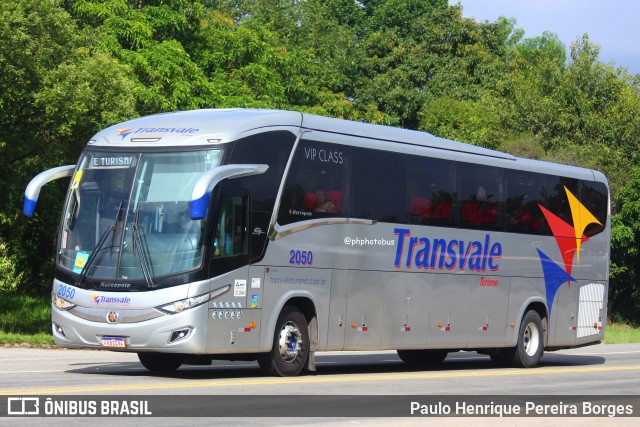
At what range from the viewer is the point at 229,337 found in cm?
1556

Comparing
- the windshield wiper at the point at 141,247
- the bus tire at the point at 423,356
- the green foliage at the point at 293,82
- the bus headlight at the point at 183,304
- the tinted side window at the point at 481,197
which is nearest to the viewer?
the bus headlight at the point at 183,304

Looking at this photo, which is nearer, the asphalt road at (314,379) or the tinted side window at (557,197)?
the asphalt road at (314,379)

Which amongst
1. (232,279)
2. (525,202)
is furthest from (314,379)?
(525,202)

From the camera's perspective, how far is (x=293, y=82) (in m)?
54.1

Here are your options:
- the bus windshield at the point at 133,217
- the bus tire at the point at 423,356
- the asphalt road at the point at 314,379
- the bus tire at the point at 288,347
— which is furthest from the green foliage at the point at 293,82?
the bus tire at the point at 288,347

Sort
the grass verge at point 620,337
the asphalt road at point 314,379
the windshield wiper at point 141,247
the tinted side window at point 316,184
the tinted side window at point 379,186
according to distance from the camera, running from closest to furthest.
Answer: the asphalt road at point 314,379 → the windshield wiper at point 141,247 → the tinted side window at point 316,184 → the tinted side window at point 379,186 → the grass verge at point 620,337

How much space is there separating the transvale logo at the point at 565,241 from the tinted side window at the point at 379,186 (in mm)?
4740

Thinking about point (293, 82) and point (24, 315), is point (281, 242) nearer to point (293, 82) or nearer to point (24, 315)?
point (24, 315)

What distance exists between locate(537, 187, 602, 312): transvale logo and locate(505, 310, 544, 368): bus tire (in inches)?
23.2

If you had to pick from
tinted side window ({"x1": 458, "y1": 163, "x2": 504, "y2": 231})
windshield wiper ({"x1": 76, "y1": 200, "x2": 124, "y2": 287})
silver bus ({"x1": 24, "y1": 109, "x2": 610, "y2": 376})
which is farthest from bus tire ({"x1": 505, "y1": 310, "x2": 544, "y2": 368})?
windshield wiper ({"x1": 76, "y1": 200, "x2": 124, "y2": 287})

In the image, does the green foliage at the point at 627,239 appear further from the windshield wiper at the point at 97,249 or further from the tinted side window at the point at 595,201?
the windshield wiper at the point at 97,249

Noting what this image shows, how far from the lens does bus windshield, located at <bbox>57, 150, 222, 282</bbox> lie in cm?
1526

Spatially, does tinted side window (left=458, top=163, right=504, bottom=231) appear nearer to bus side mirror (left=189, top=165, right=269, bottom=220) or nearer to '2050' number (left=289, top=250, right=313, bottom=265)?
'2050' number (left=289, top=250, right=313, bottom=265)

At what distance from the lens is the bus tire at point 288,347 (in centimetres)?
1641
